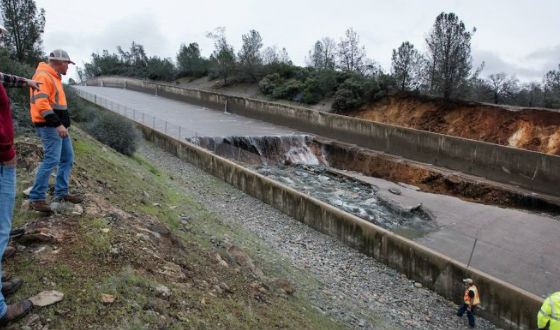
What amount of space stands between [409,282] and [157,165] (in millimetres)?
12836

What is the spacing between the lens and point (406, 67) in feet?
105

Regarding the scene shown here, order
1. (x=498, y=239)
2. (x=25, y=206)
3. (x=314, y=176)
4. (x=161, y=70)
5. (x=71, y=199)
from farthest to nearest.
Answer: (x=161, y=70) < (x=314, y=176) < (x=498, y=239) < (x=71, y=199) < (x=25, y=206)

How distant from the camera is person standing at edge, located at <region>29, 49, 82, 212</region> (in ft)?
17.6

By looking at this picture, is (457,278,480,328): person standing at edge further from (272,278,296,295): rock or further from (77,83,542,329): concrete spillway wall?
(272,278,296,295): rock

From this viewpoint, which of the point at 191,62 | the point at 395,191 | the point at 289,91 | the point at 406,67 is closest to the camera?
the point at 395,191

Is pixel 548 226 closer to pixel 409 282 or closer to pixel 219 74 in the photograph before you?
pixel 409 282

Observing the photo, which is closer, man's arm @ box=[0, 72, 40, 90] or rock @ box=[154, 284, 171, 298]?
man's arm @ box=[0, 72, 40, 90]

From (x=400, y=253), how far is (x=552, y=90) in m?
27.1

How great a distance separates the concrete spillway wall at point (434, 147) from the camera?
1952 centimetres

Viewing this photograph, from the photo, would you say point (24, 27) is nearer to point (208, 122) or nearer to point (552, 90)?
point (208, 122)

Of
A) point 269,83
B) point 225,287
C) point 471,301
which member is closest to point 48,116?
point 225,287

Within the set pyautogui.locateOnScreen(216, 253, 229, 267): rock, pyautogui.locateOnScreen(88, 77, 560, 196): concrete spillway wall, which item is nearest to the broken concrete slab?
pyautogui.locateOnScreen(88, 77, 560, 196): concrete spillway wall

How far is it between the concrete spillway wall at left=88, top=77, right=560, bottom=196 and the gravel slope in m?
12.2

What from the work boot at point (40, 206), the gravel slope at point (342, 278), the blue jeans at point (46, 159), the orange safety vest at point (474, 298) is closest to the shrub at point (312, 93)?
the gravel slope at point (342, 278)
